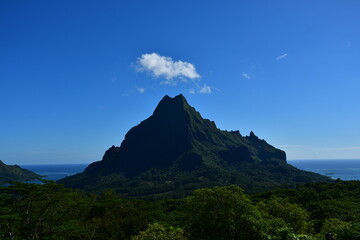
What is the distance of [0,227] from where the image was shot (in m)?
33.6

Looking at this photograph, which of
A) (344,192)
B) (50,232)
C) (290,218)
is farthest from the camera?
(344,192)

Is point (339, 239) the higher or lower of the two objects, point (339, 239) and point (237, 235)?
the higher

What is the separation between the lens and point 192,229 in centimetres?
2836

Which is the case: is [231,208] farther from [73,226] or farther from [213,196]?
[73,226]

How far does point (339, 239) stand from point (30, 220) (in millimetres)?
37335

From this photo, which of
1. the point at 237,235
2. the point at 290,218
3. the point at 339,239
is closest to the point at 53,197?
the point at 237,235

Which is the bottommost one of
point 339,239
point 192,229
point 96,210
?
point 96,210

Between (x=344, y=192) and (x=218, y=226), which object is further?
(x=344, y=192)

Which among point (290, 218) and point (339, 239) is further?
point (290, 218)

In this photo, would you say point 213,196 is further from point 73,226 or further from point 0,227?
point 0,227

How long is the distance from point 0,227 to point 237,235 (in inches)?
1229

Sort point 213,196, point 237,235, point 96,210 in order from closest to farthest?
point 237,235 → point 213,196 → point 96,210

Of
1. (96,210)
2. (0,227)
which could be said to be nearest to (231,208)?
(0,227)

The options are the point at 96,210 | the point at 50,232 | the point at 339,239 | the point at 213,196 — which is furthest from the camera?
the point at 96,210
